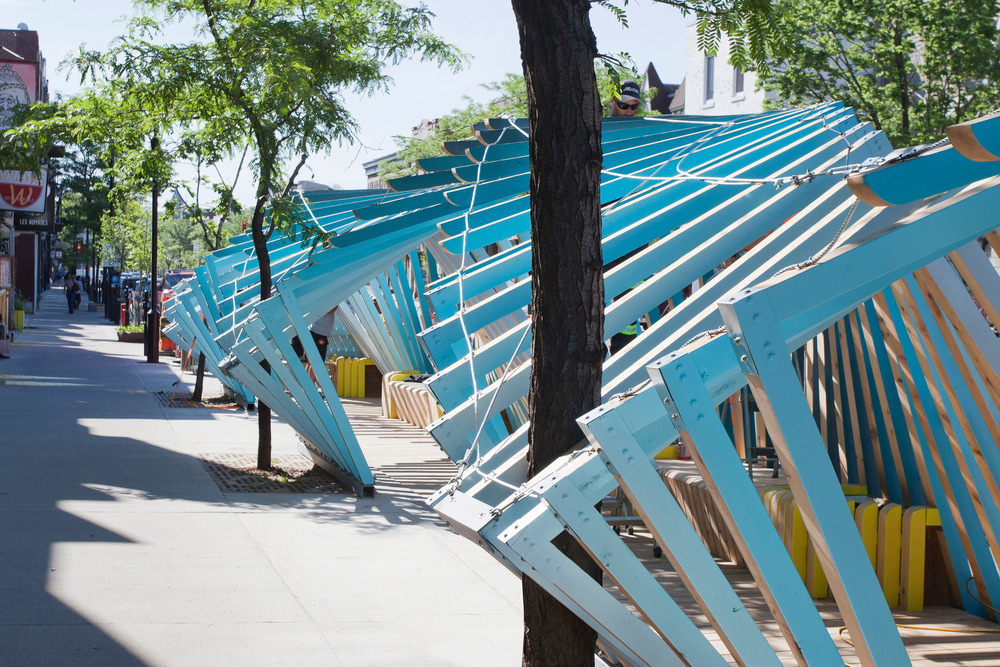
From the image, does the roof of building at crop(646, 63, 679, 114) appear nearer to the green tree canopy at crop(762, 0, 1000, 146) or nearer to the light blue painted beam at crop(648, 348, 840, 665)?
the green tree canopy at crop(762, 0, 1000, 146)

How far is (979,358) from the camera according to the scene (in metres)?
4.96

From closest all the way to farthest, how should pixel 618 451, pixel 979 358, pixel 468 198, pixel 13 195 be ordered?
pixel 618 451 < pixel 979 358 < pixel 468 198 < pixel 13 195

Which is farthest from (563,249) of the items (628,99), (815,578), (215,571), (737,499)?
(628,99)

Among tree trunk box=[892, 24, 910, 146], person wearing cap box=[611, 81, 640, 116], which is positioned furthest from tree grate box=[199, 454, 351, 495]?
tree trunk box=[892, 24, 910, 146]

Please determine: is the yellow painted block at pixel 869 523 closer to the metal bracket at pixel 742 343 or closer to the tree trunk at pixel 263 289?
the metal bracket at pixel 742 343

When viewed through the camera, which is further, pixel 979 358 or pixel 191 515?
pixel 191 515

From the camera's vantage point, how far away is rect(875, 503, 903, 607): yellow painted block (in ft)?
19.8

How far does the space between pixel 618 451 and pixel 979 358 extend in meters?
2.58

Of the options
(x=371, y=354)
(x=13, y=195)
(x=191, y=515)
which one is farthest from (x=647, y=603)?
(x=13, y=195)

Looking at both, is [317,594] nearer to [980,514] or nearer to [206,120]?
[980,514]

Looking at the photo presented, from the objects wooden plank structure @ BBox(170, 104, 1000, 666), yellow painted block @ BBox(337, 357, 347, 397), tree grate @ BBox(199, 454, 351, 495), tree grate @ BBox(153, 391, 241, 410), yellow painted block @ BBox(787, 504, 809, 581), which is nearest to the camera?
wooden plank structure @ BBox(170, 104, 1000, 666)

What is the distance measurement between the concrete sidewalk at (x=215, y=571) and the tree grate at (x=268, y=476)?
195 mm

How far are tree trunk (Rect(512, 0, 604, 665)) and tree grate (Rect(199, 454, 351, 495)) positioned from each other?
5726 millimetres

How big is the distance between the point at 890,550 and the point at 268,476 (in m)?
5.94
